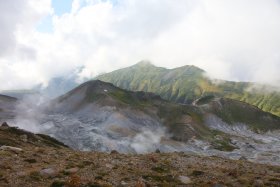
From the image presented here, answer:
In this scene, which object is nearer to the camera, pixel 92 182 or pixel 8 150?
pixel 92 182

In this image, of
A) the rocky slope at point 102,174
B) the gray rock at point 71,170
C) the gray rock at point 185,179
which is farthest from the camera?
the gray rock at point 185,179

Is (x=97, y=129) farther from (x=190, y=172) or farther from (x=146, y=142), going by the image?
(x=190, y=172)

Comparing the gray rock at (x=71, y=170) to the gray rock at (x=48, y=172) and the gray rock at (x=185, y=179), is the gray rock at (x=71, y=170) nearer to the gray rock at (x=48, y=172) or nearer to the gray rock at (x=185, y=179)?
the gray rock at (x=48, y=172)

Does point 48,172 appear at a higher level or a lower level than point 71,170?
lower

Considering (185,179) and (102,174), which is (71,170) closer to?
(102,174)

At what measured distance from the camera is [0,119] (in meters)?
188

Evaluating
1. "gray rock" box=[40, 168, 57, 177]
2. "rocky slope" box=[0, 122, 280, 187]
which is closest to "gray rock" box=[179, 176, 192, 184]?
"rocky slope" box=[0, 122, 280, 187]

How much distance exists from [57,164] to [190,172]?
12237mm

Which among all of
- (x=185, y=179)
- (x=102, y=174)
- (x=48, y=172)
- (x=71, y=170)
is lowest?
(x=185, y=179)

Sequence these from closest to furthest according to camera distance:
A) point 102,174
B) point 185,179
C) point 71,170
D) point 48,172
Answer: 1. point 48,172
2. point 71,170
3. point 102,174
4. point 185,179

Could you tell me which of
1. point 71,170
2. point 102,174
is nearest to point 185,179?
point 102,174

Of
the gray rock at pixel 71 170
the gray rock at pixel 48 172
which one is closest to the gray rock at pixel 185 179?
the gray rock at pixel 71 170

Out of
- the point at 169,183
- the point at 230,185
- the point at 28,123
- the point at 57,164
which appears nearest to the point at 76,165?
the point at 57,164

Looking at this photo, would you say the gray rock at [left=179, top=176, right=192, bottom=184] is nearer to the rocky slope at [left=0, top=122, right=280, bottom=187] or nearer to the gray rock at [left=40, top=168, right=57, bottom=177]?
the rocky slope at [left=0, top=122, right=280, bottom=187]
